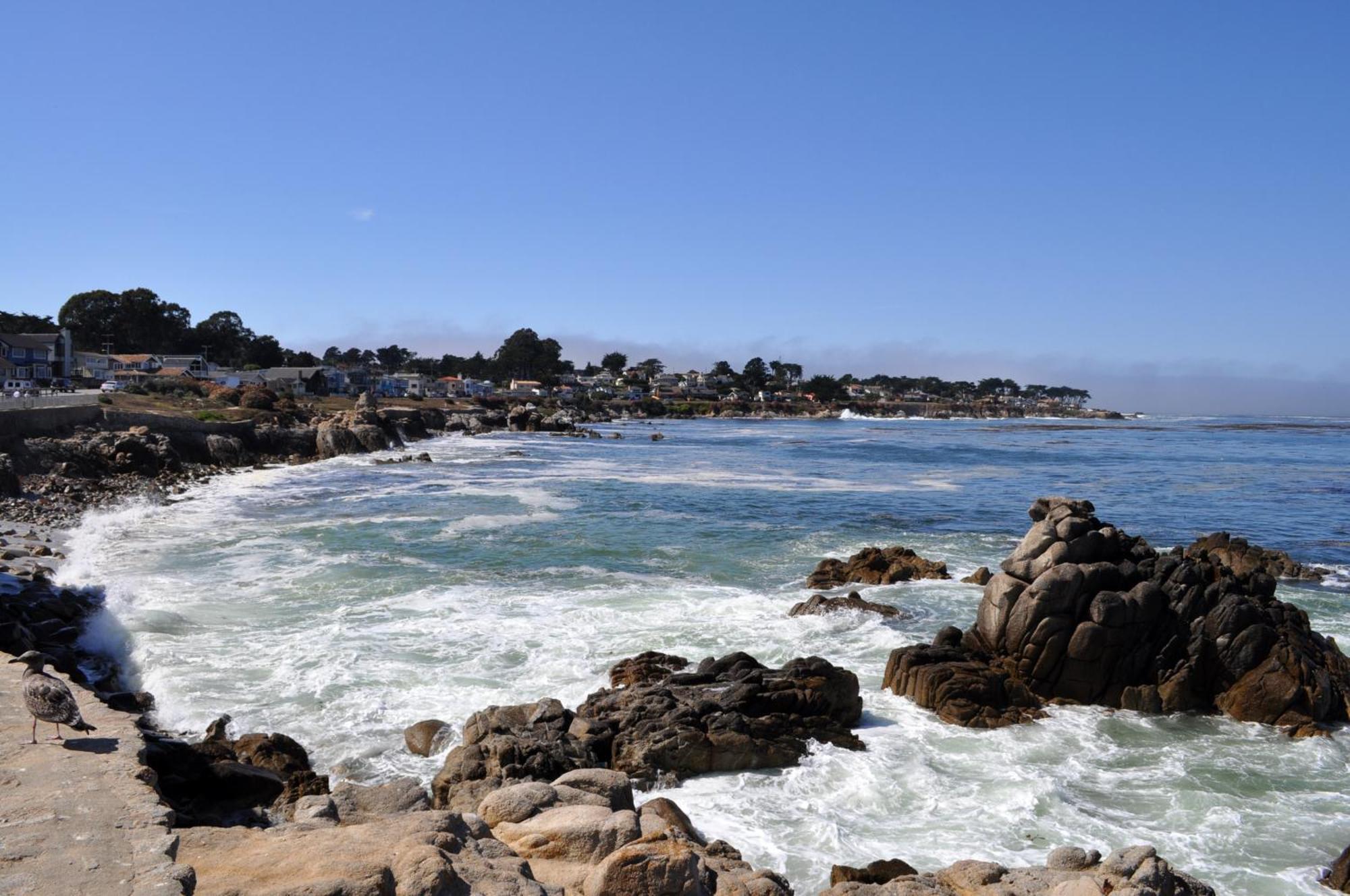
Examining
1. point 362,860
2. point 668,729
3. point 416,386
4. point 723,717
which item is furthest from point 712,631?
point 416,386

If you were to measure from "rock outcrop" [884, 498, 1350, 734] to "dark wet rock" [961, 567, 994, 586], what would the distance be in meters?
5.93

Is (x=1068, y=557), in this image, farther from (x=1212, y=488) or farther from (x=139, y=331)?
(x=139, y=331)

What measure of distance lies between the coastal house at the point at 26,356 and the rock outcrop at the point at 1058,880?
274ft

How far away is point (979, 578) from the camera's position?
21938 millimetres

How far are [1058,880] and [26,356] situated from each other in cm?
9074

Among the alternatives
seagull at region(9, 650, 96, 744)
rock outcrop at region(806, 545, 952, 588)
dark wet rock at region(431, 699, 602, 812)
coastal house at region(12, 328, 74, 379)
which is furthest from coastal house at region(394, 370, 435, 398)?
seagull at region(9, 650, 96, 744)

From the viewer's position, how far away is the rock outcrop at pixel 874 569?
21766 mm

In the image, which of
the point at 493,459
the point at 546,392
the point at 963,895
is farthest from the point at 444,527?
the point at 546,392

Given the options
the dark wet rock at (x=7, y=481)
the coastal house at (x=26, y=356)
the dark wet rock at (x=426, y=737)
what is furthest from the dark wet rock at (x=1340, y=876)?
the coastal house at (x=26, y=356)

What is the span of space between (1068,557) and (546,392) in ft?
490

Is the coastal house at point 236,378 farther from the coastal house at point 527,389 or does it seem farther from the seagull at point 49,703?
the seagull at point 49,703

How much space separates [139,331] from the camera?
4321 inches

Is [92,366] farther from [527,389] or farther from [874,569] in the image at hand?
[874,569]

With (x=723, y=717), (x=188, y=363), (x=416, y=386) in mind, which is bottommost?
(x=723, y=717)
